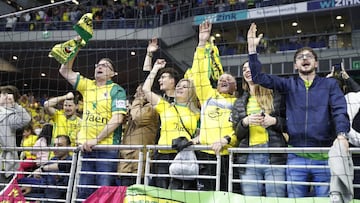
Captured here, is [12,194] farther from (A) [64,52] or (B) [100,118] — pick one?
(A) [64,52]

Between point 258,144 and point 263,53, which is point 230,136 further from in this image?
point 263,53

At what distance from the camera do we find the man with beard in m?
3.10

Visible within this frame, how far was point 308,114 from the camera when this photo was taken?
10.5ft

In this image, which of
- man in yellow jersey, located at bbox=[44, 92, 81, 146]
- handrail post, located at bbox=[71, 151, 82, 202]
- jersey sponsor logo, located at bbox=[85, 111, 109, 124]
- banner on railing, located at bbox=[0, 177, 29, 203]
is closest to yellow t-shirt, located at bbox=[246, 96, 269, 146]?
jersey sponsor logo, located at bbox=[85, 111, 109, 124]

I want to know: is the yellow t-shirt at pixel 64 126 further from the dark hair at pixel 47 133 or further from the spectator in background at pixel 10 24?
the spectator in background at pixel 10 24

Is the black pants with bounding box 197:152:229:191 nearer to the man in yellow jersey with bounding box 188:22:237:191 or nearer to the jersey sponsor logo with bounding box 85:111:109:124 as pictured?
the man in yellow jersey with bounding box 188:22:237:191

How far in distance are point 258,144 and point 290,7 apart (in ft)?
46.0

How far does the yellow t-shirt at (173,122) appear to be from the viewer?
12.5ft

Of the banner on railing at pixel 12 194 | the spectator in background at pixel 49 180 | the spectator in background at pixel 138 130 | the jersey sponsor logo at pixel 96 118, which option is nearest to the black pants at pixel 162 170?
the spectator in background at pixel 138 130

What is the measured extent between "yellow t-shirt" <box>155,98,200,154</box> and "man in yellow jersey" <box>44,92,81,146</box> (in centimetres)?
154

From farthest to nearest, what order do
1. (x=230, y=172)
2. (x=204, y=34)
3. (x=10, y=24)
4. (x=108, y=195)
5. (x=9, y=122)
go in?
(x=10, y=24), (x=9, y=122), (x=204, y=34), (x=108, y=195), (x=230, y=172)

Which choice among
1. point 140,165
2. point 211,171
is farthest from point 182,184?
point 140,165

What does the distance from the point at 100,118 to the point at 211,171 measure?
1.14 metres

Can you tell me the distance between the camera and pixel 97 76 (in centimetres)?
427
